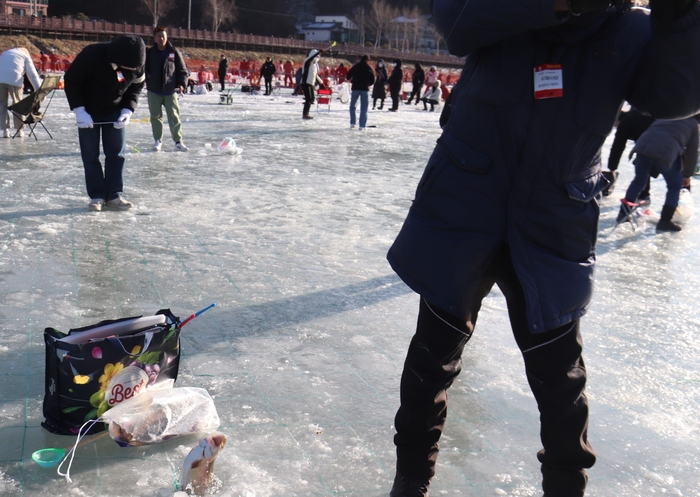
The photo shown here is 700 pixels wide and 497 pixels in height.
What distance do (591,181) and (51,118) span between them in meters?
12.8

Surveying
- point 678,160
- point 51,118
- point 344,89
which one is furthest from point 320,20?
point 678,160

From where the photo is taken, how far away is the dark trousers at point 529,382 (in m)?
1.84

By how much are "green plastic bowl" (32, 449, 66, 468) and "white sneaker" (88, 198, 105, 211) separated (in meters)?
3.86

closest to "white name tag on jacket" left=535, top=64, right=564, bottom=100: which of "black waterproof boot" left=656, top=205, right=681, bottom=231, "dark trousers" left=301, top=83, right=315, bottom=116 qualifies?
"black waterproof boot" left=656, top=205, right=681, bottom=231

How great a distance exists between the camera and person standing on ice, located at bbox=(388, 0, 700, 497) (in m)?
1.70

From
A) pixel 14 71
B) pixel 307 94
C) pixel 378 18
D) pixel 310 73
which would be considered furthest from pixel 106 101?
pixel 378 18

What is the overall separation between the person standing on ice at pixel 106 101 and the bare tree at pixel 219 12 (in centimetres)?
6974

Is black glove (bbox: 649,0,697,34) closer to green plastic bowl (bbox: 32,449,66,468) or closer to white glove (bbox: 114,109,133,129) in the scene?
green plastic bowl (bbox: 32,449,66,468)

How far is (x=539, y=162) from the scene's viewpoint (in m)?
1.74

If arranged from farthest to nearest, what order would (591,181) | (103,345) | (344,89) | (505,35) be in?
(344,89) → (103,345) → (591,181) → (505,35)

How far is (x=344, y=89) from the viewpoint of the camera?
2312cm

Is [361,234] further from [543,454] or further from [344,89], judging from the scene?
[344,89]

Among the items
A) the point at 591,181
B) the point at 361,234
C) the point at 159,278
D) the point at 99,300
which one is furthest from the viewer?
the point at 361,234

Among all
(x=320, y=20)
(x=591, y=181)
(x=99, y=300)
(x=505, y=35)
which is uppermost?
(x=320, y=20)
